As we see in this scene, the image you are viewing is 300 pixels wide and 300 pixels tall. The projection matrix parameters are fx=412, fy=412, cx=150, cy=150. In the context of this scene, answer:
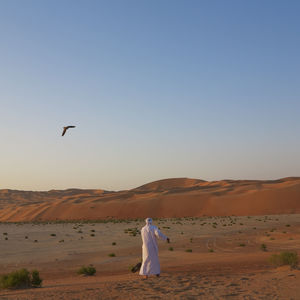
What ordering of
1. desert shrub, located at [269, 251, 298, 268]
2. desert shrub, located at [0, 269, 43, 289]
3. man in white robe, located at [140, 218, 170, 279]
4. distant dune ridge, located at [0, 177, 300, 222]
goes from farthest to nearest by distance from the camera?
distant dune ridge, located at [0, 177, 300, 222], desert shrub, located at [269, 251, 298, 268], man in white robe, located at [140, 218, 170, 279], desert shrub, located at [0, 269, 43, 289]

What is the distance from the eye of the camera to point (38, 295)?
998 centimetres

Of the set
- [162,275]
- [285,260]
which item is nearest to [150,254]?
[162,275]

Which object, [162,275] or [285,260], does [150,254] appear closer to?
[162,275]

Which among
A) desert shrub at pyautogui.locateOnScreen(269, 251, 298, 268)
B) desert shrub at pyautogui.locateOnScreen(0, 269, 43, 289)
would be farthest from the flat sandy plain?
desert shrub at pyautogui.locateOnScreen(0, 269, 43, 289)

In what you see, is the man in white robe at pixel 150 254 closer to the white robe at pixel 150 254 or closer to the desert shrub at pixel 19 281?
the white robe at pixel 150 254

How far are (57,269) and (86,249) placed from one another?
7.21 m

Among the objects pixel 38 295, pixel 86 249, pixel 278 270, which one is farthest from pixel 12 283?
pixel 86 249

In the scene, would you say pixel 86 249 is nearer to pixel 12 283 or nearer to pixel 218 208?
pixel 12 283

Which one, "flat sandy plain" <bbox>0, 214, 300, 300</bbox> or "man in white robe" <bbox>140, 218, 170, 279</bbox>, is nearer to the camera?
"flat sandy plain" <bbox>0, 214, 300, 300</bbox>

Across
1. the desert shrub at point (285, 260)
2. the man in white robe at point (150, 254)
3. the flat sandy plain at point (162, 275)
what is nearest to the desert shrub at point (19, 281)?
the flat sandy plain at point (162, 275)

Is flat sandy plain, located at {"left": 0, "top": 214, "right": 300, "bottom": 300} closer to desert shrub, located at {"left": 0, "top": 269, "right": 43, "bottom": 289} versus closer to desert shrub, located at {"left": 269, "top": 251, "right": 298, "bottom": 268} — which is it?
desert shrub, located at {"left": 269, "top": 251, "right": 298, "bottom": 268}

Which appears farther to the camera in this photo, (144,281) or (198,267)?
(198,267)

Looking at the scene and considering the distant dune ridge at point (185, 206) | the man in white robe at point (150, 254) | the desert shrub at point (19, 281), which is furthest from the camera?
the distant dune ridge at point (185, 206)

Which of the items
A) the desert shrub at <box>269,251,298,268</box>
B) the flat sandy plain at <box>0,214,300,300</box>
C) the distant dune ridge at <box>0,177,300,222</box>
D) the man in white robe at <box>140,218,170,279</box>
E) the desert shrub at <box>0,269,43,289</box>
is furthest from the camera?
the distant dune ridge at <box>0,177,300,222</box>
